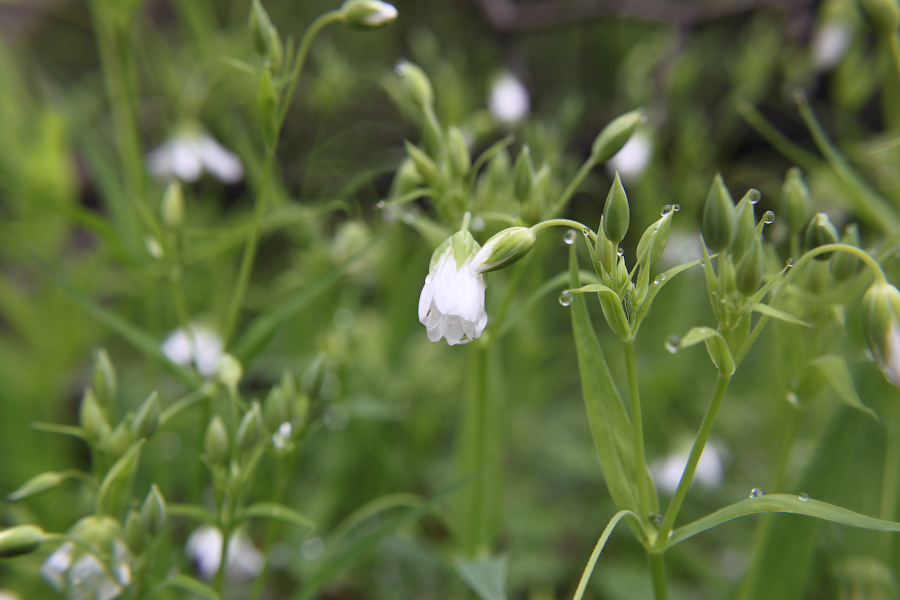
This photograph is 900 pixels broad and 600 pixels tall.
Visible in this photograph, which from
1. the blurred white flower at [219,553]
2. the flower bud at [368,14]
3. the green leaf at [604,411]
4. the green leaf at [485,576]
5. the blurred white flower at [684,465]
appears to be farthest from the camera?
the blurred white flower at [684,465]

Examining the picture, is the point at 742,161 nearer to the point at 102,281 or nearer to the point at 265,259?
the point at 265,259

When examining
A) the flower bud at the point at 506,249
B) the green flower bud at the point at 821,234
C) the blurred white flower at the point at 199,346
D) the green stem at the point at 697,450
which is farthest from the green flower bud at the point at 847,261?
the blurred white flower at the point at 199,346

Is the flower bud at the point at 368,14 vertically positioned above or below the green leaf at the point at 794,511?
above

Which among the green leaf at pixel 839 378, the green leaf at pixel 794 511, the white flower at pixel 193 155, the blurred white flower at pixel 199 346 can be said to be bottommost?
the blurred white flower at pixel 199 346

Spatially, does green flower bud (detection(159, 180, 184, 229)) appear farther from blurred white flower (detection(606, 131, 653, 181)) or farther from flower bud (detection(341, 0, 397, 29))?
blurred white flower (detection(606, 131, 653, 181))

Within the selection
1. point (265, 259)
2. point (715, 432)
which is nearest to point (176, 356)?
point (265, 259)

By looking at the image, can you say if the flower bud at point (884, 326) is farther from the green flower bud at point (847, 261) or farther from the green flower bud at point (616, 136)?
the green flower bud at point (616, 136)
